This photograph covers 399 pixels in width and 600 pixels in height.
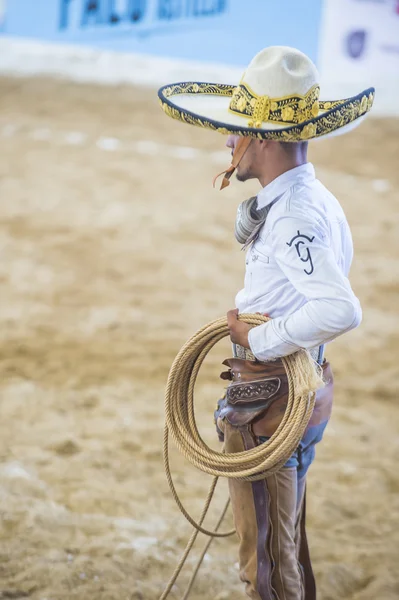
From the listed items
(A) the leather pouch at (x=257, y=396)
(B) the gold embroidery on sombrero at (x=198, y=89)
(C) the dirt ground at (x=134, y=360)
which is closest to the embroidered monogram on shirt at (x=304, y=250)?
(A) the leather pouch at (x=257, y=396)

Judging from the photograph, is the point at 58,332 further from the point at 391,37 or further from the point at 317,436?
the point at 391,37

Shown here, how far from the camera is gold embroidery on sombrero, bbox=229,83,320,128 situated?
8.43 feet

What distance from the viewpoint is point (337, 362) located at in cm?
616

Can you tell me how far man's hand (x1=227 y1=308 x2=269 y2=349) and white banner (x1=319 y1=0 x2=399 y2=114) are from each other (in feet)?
36.5

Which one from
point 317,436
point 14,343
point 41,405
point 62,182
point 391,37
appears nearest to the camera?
point 317,436

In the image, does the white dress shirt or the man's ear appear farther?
the man's ear

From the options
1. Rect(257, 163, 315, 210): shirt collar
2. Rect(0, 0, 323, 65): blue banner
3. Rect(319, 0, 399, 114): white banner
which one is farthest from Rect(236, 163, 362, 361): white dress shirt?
Rect(0, 0, 323, 65): blue banner

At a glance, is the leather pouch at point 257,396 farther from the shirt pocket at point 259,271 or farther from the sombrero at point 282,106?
the sombrero at point 282,106

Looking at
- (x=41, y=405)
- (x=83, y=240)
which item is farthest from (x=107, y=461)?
(x=83, y=240)

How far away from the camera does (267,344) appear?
8.68 ft

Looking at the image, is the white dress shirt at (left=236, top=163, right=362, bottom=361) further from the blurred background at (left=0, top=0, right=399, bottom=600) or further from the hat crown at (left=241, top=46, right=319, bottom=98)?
the blurred background at (left=0, top=0, right=399, bottom=600)

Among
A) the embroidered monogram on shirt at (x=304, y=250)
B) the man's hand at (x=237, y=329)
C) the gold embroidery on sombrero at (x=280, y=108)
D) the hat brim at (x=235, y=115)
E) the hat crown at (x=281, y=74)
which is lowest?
the man's hand at (x=237, y=329)

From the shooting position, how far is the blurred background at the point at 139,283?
395cm

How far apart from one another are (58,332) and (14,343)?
364mm
